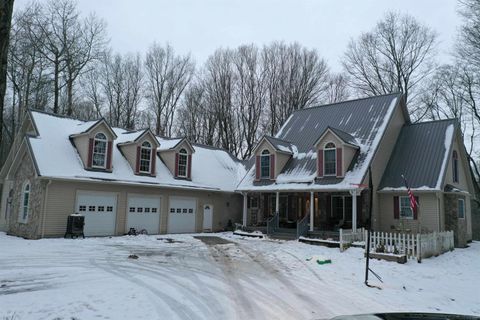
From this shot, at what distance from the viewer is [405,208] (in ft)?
63.8

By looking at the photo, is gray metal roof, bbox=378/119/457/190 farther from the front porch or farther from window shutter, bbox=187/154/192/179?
window shutter, bbox=187/154/192/179

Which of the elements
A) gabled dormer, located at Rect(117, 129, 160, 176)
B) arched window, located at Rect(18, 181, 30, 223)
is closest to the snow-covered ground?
arched window, located at Rect(18, 181, 30, 223)

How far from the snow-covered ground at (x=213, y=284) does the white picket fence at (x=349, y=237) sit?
808 millimetres

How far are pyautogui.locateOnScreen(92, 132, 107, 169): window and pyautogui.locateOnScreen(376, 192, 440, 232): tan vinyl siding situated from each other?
15304 mm

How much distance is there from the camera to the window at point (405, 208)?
19.2 meters

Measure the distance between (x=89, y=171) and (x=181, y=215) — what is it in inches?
264

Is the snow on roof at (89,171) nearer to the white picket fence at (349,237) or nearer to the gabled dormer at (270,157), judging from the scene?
the gabled dormer at (270,157)

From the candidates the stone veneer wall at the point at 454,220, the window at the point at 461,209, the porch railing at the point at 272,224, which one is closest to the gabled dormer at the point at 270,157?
the porch railing at the point at 272,224

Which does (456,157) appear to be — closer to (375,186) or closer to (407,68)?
(375,186)

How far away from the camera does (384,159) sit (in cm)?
2116

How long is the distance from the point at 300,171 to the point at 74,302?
16.7 metres

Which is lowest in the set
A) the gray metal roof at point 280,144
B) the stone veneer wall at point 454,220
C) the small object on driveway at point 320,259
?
the small object on driveway at point 320,259

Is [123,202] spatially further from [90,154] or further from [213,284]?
[213,284]

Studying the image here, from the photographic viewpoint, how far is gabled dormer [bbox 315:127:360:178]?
20.0 metres
